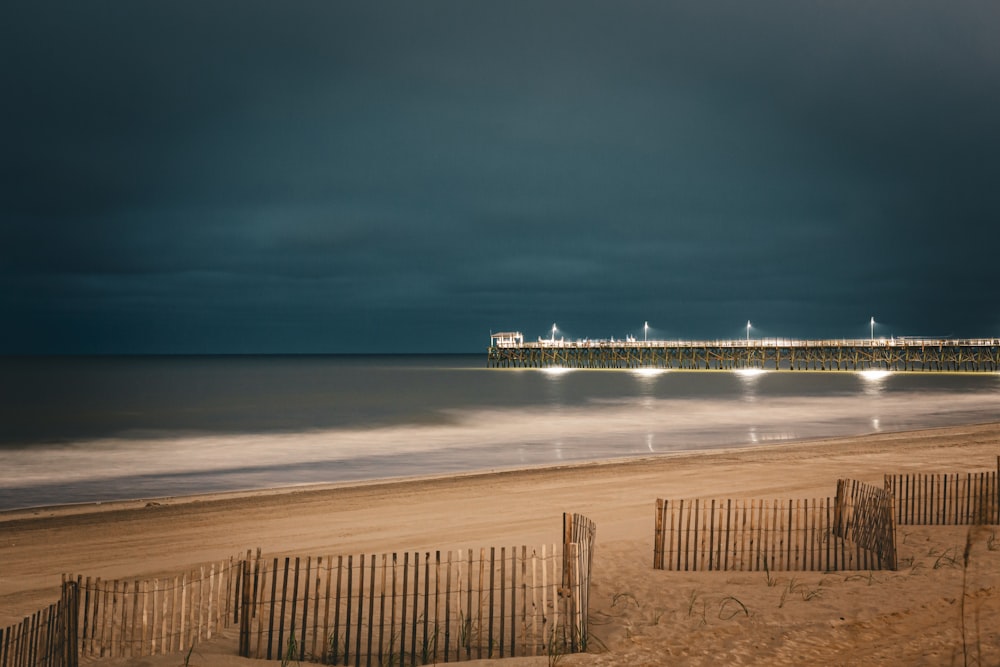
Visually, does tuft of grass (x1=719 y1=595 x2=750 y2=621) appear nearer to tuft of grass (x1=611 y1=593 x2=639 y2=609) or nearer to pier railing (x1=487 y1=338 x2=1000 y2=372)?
tuft of grass (x1=611 y1=593 x2=639 y2=609)

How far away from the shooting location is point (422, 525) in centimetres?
1370

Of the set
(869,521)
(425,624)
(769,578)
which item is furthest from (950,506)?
(425,624)

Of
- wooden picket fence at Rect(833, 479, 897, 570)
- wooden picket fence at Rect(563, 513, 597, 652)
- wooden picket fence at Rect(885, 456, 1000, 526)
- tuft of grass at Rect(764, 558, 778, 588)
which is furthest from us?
wooden picket fence at Rect(885, 456, 1000, 526)

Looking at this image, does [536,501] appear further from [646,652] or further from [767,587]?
[646,652]

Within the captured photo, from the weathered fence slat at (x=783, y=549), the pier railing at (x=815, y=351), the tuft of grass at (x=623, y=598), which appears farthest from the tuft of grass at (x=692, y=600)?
the pier railing at (x=815, y=351)

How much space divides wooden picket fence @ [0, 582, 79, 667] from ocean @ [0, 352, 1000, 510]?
47.5 feet

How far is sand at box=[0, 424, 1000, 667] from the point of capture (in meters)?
7.12

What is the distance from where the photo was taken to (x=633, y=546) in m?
11.5

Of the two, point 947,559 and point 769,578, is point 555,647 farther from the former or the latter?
point 947,559

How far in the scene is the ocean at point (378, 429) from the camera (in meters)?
24.3

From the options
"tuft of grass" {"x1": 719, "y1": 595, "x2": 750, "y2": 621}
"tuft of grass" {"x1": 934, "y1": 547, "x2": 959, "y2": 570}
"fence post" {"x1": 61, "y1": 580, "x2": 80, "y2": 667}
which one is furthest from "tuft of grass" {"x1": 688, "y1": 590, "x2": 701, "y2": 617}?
"fence post" {"x1": 61, "y1": 580, "x2": 80, "y2": 667}

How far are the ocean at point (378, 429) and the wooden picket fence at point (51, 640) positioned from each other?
14479mm

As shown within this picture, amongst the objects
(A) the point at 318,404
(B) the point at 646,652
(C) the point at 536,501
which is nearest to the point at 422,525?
(C) the point at 536,501

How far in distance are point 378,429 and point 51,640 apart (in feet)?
106
